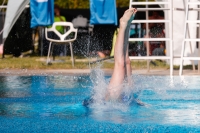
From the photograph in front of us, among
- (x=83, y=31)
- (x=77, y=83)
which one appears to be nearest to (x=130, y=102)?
(x=77, y=83)

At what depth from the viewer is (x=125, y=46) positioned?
682cm

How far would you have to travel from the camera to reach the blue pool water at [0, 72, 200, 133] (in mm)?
5277

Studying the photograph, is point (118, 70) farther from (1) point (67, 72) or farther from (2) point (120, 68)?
(1) point (67, 72)

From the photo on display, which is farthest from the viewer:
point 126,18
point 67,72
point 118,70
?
point 67,72

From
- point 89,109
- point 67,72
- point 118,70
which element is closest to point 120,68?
point 118,70

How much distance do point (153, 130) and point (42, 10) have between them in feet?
30.2

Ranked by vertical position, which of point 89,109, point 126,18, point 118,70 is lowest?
point 89,109

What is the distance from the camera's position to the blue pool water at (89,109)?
208 inches

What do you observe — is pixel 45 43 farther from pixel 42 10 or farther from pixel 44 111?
pixel 44 111

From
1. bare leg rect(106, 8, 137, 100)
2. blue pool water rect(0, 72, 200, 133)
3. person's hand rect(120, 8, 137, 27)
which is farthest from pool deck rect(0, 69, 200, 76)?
bare leg rect(106, 8, 137, 100)

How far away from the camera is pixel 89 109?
6.56m

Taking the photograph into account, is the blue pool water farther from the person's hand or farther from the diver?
the person's hand

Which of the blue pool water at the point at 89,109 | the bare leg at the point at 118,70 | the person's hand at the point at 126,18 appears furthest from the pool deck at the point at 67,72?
the bare leg at the point at 118,70

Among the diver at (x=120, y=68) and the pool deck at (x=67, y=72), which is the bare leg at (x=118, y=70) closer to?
the diver at (x=120, y=68)
